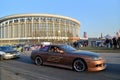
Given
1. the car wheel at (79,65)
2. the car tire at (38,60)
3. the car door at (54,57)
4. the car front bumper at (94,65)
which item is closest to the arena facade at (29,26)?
the car tire at (38,60)

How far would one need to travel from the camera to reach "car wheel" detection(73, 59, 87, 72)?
36.5 ft

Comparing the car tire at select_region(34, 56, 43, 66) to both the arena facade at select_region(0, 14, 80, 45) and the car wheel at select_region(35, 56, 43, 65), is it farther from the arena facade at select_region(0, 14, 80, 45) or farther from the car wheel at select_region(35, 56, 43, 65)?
the arena facade at select_region(0, 14, 80, 45)

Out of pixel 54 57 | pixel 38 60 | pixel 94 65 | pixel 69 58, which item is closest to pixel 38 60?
pixel 38 60

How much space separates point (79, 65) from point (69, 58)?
68cm

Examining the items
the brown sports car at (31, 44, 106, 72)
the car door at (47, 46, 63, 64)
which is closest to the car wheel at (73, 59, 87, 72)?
the brown sports car at (31, 44, 106, 72)

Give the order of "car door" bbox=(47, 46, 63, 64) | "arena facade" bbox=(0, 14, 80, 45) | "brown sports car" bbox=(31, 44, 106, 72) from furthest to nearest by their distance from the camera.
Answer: "arena facade" bbox=(0, 14, 80, 45) → "car door" bbox=(47, 46, 63, 64) → "brown sports car" bbox=(31, 44, 106, 72)

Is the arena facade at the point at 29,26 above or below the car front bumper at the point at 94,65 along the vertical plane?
above

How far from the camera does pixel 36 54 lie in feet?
46.8

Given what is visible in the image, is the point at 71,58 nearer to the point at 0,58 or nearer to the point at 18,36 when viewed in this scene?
the point at 0,58

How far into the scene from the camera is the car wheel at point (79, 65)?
11.1 metres

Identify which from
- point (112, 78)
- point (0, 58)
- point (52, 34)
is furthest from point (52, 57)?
point (52, 34)

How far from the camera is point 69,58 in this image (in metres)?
11.7

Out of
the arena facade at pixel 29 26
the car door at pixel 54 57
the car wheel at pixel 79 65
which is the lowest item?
the car wheel at pixel 79 65

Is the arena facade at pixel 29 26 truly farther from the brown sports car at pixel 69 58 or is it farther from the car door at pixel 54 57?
the car door at pixel 54 57
